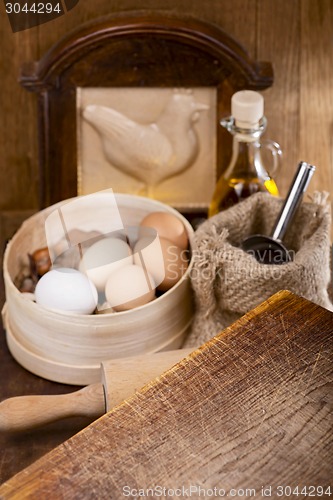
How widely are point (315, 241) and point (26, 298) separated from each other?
30 cm

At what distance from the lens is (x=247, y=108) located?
949 millimetres

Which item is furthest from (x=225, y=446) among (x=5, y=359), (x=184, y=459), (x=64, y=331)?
(x=5, y=359)

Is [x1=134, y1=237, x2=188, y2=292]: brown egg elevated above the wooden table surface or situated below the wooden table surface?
above

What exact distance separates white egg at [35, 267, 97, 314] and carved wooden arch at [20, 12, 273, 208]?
0.30 m

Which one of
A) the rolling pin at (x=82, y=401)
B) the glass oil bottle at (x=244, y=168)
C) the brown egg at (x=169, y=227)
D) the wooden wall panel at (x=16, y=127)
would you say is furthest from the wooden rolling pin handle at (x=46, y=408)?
the wooden wall panel at (x=16, y=127)

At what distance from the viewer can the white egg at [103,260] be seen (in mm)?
904

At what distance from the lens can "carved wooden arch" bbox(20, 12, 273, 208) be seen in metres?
1.06

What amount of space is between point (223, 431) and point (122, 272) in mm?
288

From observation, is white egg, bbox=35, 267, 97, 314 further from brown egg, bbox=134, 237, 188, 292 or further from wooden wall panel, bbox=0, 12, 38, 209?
wooden wall panel, bbox=0, 12, 38, 209

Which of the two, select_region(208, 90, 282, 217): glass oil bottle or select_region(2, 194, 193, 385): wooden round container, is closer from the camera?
select_region(2, 194, 193, 385): wooden round container
